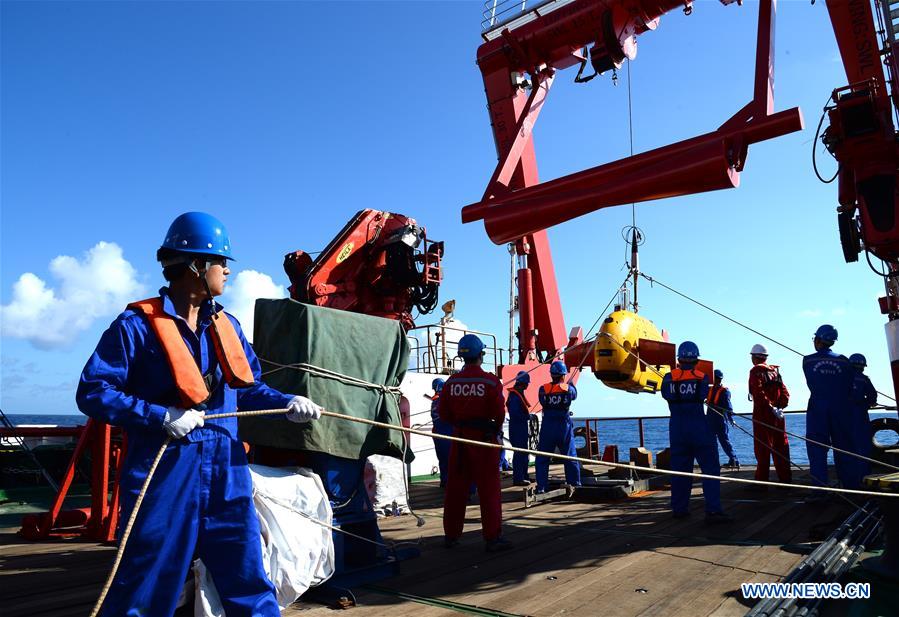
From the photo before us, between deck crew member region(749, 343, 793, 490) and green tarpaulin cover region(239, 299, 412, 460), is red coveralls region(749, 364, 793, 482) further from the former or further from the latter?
green tarpaulin cover region(239, 299, 412, 460)

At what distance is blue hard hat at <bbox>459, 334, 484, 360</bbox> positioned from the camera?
543 cm

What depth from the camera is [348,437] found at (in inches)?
151

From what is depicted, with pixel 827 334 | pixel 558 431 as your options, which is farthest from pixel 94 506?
pixel 827 334

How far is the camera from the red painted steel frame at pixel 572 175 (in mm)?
5520

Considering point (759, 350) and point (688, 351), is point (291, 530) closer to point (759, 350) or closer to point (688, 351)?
point (688, 351)

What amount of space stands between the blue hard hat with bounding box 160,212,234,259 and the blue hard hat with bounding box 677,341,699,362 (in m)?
5.45

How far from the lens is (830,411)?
6945 mm

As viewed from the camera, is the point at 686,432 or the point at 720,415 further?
the point at 720,415

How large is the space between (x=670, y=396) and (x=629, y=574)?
282 centimetres

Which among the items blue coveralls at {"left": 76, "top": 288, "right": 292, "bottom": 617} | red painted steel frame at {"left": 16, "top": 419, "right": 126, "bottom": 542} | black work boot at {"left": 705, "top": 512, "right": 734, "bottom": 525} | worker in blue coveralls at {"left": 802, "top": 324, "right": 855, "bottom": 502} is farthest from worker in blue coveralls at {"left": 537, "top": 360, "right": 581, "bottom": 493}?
blue coveralls at {"left": 76, "top": 288, "right": 292, "bottom": 617}

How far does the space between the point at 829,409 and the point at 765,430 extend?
5.93 ft

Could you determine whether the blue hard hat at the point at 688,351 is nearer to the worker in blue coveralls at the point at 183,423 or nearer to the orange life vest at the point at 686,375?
the orange life vest at the point at 686,375

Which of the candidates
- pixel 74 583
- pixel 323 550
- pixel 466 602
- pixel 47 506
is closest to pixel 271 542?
pixel 323 550

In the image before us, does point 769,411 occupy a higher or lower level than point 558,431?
higher
